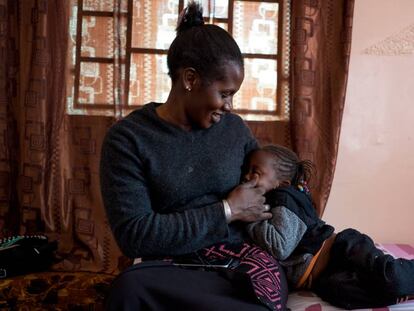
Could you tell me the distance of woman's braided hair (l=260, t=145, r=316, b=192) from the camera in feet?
4.91

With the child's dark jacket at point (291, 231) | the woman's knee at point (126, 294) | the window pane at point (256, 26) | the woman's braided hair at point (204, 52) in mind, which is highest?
the window pane at point (256, 26)

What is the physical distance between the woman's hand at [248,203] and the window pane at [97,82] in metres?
1.27

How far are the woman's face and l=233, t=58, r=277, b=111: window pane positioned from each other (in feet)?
3.64

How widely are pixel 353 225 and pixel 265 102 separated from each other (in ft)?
2.62

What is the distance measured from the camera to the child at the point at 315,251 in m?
1.25

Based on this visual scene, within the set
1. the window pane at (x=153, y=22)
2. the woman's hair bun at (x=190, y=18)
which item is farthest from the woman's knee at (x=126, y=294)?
the window pane at (x=153, y=22)

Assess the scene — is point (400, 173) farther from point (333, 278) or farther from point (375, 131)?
point (333, 278)

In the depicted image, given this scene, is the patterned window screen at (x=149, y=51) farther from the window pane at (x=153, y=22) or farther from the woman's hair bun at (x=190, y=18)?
the woman's hair bun at (x=190, y=18)

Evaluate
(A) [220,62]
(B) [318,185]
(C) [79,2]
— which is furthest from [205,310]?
(C) [79,2]

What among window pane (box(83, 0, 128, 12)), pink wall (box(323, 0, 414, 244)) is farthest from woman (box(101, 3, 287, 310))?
pink wall (box(323, 0, 414, 244))

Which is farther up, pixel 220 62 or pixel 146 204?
pixel 220 62

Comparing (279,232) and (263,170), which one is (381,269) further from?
(263,170)

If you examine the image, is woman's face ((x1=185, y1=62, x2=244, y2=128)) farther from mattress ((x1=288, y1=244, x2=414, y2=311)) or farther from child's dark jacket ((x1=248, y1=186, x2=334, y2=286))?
mattress ((x1=288, y1=244, x2=414, y2=311))

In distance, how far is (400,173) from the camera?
244cm
